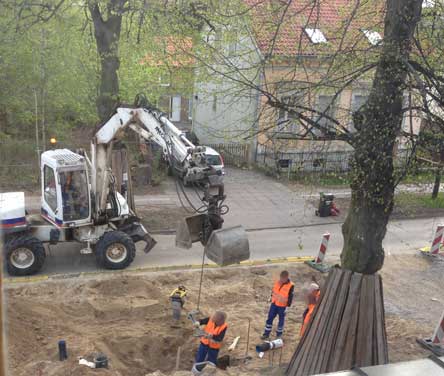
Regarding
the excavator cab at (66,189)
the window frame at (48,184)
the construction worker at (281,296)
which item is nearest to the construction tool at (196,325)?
the construction worker at (281,296)

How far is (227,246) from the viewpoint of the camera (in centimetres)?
745

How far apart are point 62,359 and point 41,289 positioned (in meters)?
3.07

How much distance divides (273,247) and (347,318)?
6.58 meters

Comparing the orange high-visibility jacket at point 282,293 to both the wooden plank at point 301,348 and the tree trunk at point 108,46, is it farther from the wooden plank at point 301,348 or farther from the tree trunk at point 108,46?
the tree trunk at point 108,46

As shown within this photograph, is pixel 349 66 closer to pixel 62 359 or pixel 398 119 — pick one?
pixel 398 119

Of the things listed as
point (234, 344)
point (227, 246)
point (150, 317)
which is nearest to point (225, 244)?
point (227, 246)

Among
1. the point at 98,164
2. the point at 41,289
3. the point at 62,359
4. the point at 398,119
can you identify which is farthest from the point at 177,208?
the point at 398,119

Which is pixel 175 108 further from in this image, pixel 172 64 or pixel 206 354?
pixel 206 354

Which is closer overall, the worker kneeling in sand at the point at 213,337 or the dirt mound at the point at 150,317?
the worker kneeling in sand at the point at 213,337

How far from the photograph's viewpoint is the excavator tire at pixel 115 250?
11.2m

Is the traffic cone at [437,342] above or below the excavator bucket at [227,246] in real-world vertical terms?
below

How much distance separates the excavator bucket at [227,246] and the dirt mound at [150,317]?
1816 millimetres

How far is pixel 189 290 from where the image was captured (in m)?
10.6

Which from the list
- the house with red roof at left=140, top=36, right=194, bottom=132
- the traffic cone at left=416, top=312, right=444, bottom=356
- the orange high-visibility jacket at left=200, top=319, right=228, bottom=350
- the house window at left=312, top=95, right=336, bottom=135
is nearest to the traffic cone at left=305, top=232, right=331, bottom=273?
the traffic cone at left=416, top=312, right=444, bottom=356
